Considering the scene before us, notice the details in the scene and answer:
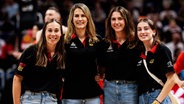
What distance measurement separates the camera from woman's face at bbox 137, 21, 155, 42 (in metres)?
5.76

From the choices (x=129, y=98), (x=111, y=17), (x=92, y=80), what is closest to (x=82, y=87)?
(x=92, y=80)

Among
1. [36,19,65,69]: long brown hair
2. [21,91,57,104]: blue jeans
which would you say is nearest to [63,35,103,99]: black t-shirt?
[36,19,65,69]: long brown hair

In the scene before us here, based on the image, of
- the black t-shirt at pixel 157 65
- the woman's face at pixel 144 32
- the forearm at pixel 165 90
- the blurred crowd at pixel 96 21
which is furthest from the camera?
the blurred crowd at pixel 96 21

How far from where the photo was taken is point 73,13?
5.98 metres

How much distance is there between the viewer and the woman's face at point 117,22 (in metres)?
6.00

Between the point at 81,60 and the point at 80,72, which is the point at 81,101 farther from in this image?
the point at 81,60

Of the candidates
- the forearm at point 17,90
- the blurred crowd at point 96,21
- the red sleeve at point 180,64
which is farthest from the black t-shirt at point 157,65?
the blurred crowd at point 96,21

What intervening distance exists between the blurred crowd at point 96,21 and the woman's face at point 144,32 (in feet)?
11.1

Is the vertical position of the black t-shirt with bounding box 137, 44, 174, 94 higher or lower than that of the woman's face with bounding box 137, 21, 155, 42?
lower

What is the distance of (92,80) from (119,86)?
346 mm

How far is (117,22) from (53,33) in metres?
0.86

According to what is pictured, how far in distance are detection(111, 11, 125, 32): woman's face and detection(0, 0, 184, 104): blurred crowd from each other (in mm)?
3047

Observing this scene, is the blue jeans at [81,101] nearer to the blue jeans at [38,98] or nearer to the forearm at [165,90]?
the blue jeans at [38,98]

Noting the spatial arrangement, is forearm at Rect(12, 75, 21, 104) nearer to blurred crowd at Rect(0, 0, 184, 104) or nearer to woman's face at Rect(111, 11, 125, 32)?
woman's face at Rect(111, 11, 125, 32)
